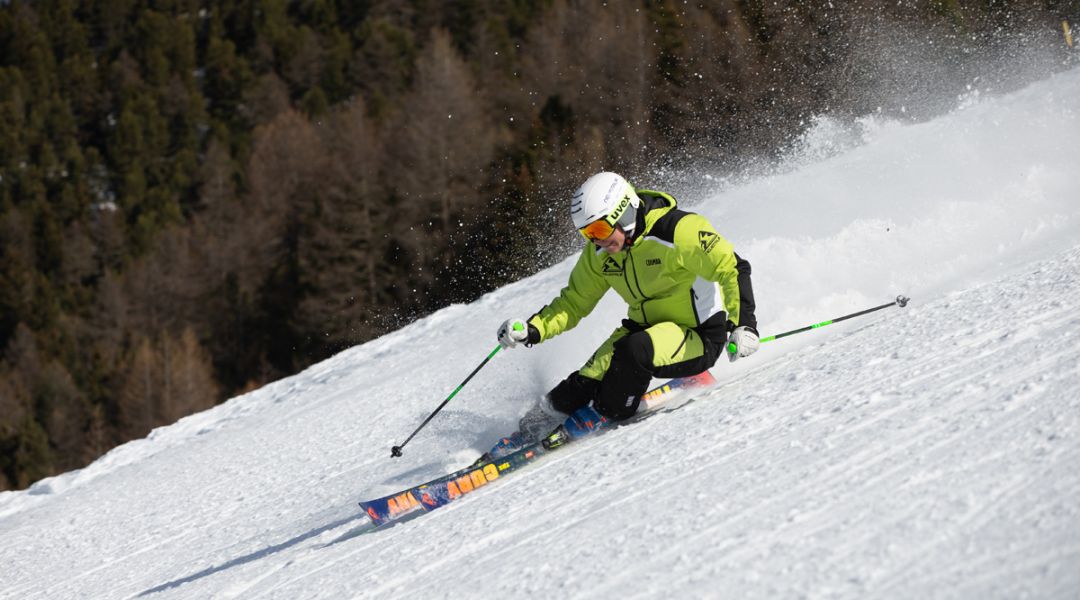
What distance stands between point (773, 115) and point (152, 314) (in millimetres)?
40168

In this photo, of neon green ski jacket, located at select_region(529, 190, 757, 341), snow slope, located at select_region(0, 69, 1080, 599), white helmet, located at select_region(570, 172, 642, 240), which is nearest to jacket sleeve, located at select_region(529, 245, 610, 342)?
neon green ski jacket, located at select_region(529, 190, 757, 341)

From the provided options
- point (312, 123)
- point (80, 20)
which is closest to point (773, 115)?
point (312, 123)

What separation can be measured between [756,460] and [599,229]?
160 centimetres

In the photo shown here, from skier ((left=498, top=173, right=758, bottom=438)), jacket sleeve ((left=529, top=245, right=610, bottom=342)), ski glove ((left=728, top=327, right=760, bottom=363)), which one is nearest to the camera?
ski glove ((left=728, top=327, right=760, bottom=363))

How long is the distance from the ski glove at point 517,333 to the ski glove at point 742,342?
1.06 metres

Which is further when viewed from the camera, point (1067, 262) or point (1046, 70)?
point (1046, 70)

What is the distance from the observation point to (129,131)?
273 ft

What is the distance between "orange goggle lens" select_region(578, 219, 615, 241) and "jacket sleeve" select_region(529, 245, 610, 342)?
1.24 ft

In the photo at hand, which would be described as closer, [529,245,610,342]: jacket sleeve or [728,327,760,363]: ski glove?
[728,327,760,363]: ski glove

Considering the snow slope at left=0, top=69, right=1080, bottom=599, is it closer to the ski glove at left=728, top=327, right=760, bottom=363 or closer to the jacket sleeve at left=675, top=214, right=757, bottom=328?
the ski glove at left=728, top=327, right=760, bottom=363

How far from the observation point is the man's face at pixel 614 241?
18.0 feet

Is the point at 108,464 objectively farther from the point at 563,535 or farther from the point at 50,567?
the point at 563,535

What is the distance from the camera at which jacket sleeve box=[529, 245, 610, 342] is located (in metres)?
5.92

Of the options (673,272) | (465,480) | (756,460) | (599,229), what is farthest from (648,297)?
(756,460)
